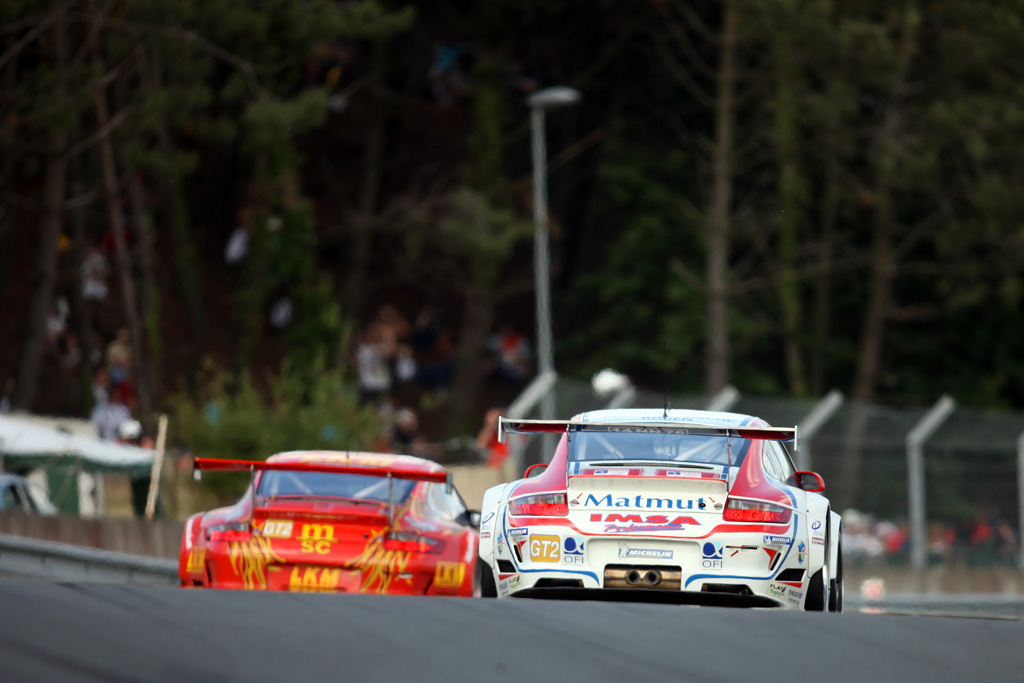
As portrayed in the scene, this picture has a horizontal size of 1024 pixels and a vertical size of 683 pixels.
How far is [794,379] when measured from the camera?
36.8 m

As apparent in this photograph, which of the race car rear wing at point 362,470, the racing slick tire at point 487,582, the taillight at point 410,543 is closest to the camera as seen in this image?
the racing slick tire at point 487,582

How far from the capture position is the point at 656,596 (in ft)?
25.8

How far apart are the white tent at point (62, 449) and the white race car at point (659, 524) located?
13.3 metres

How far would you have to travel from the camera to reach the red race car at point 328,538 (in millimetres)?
9695

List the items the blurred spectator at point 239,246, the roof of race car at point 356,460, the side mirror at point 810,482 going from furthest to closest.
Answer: the blurred spectator at point 239,246 < the roof of race car at point 356,460 < the side mirror at point 810,482

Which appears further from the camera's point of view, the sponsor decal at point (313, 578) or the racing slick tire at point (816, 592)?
the sponsor decal at point (313, 578)

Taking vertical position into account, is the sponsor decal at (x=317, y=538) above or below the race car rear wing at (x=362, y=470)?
below

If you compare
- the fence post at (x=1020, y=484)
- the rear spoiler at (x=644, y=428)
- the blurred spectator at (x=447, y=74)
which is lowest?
the fence post at (x=1020, y=484)

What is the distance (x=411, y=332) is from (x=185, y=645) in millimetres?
32270

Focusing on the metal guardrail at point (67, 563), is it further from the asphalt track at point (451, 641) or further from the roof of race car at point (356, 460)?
the asphalt track at point (451, 641)

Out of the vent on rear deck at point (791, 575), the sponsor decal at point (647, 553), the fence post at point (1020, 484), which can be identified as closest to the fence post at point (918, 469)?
the fence post at point (1020, 484)

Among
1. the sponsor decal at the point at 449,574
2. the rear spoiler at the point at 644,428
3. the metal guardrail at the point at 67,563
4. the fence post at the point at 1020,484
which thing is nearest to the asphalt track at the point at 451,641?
the rear spoiler at the point at 644,428

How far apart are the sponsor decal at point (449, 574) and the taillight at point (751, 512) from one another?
262cm

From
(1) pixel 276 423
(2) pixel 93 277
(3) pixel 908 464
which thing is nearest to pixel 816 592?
(3) pixel 908 464
